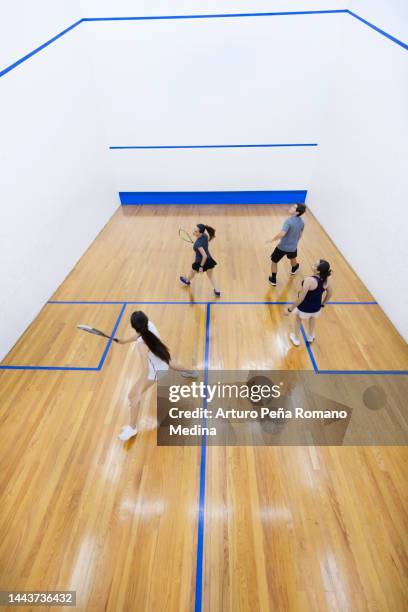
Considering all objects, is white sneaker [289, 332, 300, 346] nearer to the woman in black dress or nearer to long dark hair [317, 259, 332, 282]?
long dark hair [317, 259, 332, 282]

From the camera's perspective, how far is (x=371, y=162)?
3.77 m

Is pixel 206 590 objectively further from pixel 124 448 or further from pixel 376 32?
pixel 376 32

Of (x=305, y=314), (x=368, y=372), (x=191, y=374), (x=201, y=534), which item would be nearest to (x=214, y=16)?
(x=305, y=314)

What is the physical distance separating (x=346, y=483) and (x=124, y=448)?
1.71 m

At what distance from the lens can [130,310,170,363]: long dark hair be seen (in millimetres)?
1942

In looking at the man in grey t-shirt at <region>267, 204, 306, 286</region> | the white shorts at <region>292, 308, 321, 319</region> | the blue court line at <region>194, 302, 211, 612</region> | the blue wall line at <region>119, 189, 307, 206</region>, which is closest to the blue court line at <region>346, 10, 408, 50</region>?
the man in grey t-shirt at <region>267, 204, 306, 286</region>

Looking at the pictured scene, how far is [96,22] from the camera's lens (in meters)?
4.55

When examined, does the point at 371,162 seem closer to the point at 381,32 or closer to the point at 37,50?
the point at 381,32

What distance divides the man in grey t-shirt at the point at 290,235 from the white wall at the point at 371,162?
962 mm

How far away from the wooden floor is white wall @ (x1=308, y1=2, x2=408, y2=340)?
0.69m

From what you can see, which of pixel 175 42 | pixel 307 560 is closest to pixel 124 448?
pixel 307 560

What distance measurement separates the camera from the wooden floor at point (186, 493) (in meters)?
1.85

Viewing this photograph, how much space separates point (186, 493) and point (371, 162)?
4128 millimetres

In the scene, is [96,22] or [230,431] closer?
[230,431]
